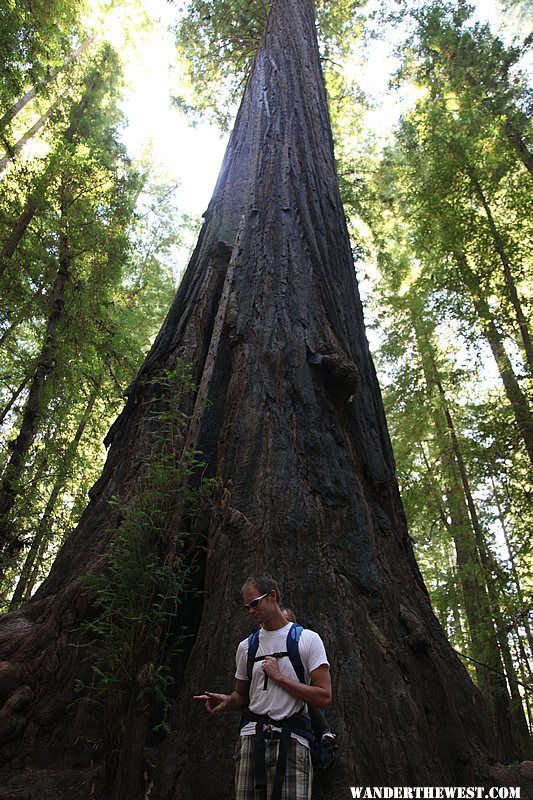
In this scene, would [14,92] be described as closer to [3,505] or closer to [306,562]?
[3,505]

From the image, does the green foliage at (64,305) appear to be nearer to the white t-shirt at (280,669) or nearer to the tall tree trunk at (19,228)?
the tall tree trunk at (19,228)

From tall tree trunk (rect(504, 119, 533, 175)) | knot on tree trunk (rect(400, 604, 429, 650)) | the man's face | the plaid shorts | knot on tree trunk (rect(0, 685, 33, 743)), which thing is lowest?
the plaid shorts

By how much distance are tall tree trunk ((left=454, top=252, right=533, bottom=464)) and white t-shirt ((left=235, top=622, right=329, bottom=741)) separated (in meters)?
4.70

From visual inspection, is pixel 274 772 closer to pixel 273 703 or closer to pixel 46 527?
pixel 273 703

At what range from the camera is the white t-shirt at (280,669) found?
166cm

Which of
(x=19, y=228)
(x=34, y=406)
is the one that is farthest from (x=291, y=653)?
(x=19, y=228)

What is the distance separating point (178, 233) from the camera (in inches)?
591

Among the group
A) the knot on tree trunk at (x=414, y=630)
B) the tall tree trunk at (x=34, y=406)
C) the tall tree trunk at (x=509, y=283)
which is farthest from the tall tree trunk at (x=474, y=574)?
the tall tree trunk at (x=34, y=406)

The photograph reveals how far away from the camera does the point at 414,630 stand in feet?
7.67

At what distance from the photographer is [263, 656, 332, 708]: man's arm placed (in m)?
1.62

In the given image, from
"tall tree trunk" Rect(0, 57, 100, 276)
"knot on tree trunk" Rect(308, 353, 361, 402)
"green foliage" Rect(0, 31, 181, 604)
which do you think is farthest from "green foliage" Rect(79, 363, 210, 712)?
"tall tree trunk" Rect(0, 57, 100, 276)

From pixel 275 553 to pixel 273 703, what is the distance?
2.37ft

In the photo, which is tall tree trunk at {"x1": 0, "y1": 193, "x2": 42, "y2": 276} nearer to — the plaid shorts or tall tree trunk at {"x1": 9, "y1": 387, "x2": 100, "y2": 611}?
tall tree trunk at {"x1": 9, "y1": 387, "x2": 100, "y2": 611}

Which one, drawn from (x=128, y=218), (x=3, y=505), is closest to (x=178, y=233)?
(x=128, y=218)
